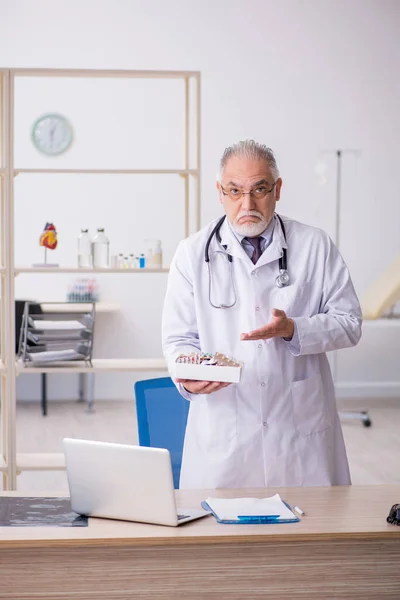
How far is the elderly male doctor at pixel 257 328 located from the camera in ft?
7.55

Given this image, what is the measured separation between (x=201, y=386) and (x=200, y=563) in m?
0.54

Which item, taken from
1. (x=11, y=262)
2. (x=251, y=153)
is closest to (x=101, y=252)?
(x=11, y=262)

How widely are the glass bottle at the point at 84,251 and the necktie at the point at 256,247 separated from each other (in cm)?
182

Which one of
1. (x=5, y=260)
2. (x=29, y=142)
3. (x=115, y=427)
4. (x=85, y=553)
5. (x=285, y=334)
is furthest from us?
(x=29, y=142)

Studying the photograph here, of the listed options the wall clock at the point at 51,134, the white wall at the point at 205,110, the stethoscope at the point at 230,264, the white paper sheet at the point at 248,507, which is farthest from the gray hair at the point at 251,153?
the wall clock at the point at 51,134

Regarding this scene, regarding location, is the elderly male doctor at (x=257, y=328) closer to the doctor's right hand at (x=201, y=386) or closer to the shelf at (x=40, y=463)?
the doctor's right hand at (x=201, y=386)

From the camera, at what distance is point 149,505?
1798 mm

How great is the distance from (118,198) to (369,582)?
5672mm

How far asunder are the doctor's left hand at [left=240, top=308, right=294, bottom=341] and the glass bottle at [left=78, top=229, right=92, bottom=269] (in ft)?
6.82

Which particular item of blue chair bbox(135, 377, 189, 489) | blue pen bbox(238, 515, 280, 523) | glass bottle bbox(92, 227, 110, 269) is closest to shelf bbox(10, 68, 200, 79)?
glass bottle bbox(92, 227, 110, 269)

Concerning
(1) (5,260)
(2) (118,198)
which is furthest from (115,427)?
(1) (5,260)

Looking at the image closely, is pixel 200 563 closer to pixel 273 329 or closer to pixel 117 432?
pixel 273 329

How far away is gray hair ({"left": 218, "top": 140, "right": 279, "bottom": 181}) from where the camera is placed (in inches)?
91.5

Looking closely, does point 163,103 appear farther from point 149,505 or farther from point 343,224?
point 149,505
